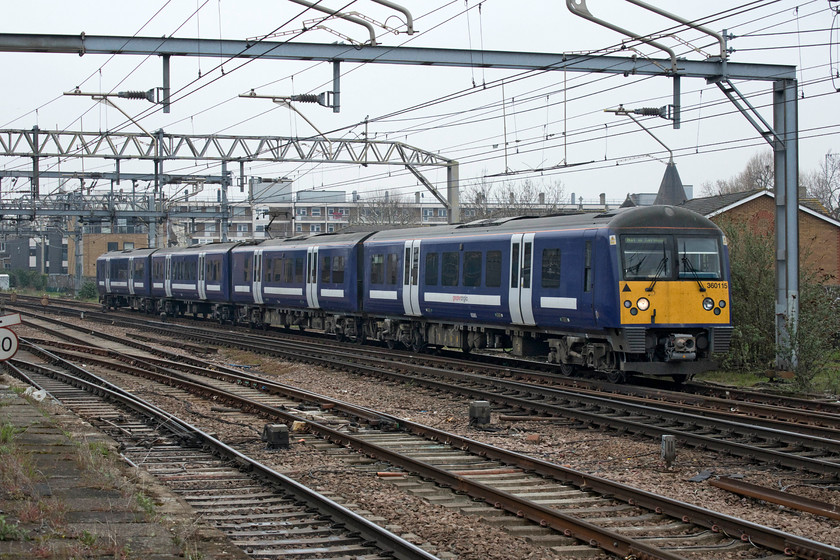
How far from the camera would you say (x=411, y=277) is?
22719mm

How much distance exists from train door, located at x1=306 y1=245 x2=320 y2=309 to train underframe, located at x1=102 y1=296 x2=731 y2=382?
33.1 inches

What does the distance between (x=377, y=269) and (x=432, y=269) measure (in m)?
3.14

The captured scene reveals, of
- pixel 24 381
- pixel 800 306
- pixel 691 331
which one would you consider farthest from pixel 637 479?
pixel 24 381

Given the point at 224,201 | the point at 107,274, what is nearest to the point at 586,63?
the point at 224,201

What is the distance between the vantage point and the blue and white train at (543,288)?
15977 millimetres

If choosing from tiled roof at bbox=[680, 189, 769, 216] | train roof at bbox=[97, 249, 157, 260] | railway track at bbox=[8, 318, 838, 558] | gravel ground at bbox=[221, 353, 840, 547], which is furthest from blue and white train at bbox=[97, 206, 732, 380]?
train roof at bbox=[97, 249, 157, 260]

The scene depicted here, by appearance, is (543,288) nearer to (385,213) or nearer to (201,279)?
(201,279)

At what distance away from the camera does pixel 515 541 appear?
7.39 metres

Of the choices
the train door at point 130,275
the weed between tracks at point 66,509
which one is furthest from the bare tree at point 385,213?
the weed between tracks at point 66,509

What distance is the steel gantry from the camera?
1694cm

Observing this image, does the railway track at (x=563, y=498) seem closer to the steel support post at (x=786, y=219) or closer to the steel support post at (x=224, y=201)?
the steel support post at (x=786, y=219)

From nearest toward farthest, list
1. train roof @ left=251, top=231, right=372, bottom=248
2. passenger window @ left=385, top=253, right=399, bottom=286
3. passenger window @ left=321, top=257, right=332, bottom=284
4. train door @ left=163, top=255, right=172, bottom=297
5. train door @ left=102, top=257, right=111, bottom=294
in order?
1. passenger window @ left=385, top=253, right=399, bottom=286
2. train roof @ left=251, top=231, right=372, bottom=248
3. passenger window @ left=321, top=257, right=332, bottom=284
4. train door @ left=163, top=255, right=172, bottom=297
5. train door @ left=102, top=257, right=111, bottom=294

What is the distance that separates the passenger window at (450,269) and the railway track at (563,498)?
323 inches

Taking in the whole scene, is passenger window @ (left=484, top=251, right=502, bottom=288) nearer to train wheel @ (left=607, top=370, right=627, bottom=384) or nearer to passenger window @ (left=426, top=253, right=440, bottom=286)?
passenger window @ (left=426, top=253, right=440, bottom=286)
